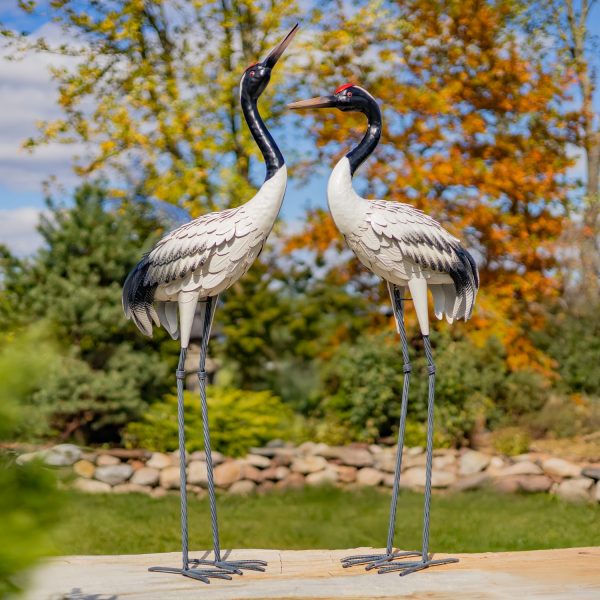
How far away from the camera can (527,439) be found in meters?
9.21

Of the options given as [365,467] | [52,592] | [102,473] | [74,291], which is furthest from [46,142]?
[52,592]

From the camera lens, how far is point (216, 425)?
28.9ft

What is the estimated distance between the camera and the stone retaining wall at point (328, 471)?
324 inches

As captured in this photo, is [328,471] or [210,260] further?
[328,471]

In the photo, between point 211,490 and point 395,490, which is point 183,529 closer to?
point 211,490

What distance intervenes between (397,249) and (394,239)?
53 mm

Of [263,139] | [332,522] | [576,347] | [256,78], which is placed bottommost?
[332,522]

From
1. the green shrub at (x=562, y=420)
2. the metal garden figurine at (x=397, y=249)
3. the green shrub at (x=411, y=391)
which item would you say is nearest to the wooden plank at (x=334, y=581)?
the metal garden figurine at (x=397, y=249)

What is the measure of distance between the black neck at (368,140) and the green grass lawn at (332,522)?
3.28 metres

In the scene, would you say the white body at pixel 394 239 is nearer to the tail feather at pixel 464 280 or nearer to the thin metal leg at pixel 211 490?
the tail feather at pixel 464 280

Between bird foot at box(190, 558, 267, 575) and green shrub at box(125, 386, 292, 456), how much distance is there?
13.7 feet

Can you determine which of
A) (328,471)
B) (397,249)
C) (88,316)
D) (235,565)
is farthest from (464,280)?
(88,316)

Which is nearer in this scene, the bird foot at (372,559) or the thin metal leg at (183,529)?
the thin metal leg at (183,529)

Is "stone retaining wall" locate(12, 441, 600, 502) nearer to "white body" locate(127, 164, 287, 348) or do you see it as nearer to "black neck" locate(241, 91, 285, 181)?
"white body" locate(127, 164, 287, 348)
